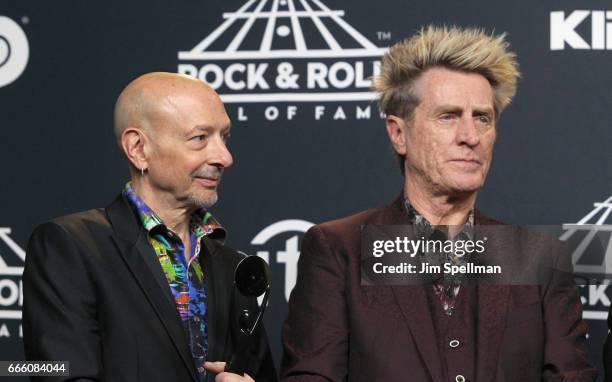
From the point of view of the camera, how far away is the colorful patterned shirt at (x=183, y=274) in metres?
2.12

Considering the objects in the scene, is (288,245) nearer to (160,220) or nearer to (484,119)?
(160,220)

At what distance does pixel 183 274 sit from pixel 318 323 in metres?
0.33

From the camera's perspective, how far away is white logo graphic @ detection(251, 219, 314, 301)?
9.34 feet

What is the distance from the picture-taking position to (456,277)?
2.08m

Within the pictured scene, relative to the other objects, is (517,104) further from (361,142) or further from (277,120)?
(277,120)

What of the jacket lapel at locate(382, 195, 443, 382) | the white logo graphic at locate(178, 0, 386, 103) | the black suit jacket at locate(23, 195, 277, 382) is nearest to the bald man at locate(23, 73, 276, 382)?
the black suit jacket at locate(23, 195, 277, 382)

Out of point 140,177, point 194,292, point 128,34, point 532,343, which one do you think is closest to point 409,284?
point 532,343

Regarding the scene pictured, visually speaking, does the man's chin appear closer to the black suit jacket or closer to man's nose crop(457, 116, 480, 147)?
the black suit jacket

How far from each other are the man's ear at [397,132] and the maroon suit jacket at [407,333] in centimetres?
28

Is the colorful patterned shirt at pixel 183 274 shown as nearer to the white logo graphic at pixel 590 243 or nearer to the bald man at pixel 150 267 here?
the bald man at pixel 150 267

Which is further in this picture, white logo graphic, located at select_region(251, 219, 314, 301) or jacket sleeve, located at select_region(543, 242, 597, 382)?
white logo graphic, located at select_region(251, 219, 314, 301)

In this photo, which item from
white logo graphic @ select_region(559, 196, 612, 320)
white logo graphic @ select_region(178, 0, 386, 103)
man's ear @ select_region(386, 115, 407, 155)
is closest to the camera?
man's ear @ select_region(386, 115, 407, 155)

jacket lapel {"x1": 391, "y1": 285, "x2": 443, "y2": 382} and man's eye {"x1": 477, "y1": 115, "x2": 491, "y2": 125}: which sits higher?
man's eye {"x1": 477, "y1": 115, "x2": 491, "y2": 125}

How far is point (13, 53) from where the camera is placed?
9.93 ft
